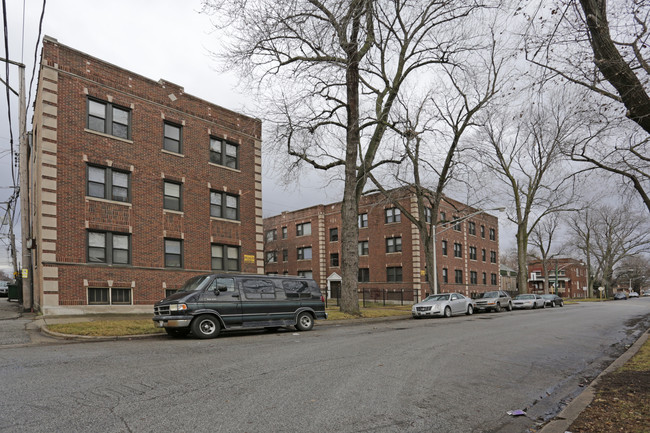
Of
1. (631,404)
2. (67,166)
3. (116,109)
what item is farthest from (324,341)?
(116,109)

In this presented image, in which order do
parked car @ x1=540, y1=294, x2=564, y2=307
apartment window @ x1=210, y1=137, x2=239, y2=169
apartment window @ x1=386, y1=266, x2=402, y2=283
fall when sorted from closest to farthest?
apartment window @ x1=210, y1=137, x2=239, y2=169 < parked car @ x1=540, y1=294, x2=564, y2=307 < apartment window @ x1=386, y1=266, x2=402, y2=283

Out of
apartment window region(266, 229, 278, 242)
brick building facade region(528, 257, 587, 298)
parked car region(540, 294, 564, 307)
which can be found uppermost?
apartment window region(266, 229, 278, 242)

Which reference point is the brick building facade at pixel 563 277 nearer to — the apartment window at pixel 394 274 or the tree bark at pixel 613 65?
the apartment window at pixel 394 274

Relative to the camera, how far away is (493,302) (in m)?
29.3

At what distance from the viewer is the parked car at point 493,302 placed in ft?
95.9

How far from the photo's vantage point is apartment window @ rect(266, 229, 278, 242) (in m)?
50.8

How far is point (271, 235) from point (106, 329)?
128ft

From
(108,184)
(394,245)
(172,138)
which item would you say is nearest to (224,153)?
(172,138)

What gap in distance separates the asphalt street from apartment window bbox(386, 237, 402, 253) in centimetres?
2800

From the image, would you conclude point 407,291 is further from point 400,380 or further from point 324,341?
point 400,380

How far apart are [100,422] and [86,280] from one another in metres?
15.1

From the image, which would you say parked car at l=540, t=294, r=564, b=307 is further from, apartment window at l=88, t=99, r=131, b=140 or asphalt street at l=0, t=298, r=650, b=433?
apartment window at l=88, t=99, r=131, b=140

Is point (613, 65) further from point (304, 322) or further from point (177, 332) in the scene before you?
point (177, 332)

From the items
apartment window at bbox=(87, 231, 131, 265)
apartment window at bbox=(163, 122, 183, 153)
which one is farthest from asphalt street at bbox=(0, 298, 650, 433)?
apartment window at bbox=(163, 122, 183, 153)
